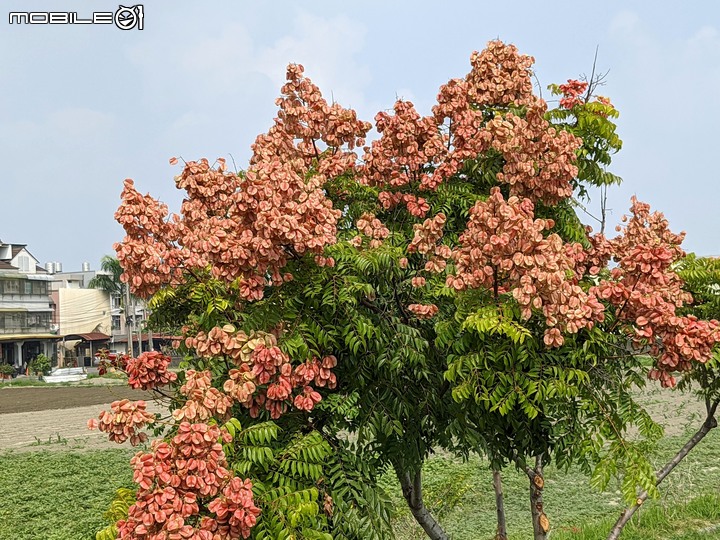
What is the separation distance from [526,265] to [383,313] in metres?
1.16

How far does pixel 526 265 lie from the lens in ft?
11.7

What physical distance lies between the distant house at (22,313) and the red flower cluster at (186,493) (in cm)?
5466

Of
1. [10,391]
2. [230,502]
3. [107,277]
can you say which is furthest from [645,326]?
[107,277]

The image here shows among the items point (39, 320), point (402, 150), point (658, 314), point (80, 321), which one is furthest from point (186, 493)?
point (80, 321)

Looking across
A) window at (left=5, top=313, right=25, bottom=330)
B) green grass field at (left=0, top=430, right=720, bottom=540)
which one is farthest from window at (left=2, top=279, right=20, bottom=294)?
green grass field at (left=0, top=430, right=720, bottom=540)

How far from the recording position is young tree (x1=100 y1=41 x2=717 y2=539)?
3.55 metres

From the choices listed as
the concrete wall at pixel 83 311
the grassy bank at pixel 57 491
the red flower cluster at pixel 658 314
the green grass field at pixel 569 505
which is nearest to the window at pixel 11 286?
the concrete wall at pixel 83 311

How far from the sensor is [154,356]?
4371 mm

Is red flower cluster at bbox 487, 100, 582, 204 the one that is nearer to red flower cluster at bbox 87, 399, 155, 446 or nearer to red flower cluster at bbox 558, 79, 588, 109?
red flower cluster at bbox 558, 79, 588, 109

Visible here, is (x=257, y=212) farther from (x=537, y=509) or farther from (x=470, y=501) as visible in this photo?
(x=470, y=501)

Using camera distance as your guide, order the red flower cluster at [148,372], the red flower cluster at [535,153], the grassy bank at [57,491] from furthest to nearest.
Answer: the grassy bank at [57,491], the red flower cluster at [535,153], the red flower cluster at [148,372]

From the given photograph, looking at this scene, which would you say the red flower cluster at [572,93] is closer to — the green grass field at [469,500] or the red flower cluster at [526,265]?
the red flower cluster at [526,265]

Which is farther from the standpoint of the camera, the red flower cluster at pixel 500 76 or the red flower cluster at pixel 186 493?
the red flower cluster at pixel 500 76

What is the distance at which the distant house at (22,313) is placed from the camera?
5222cm
